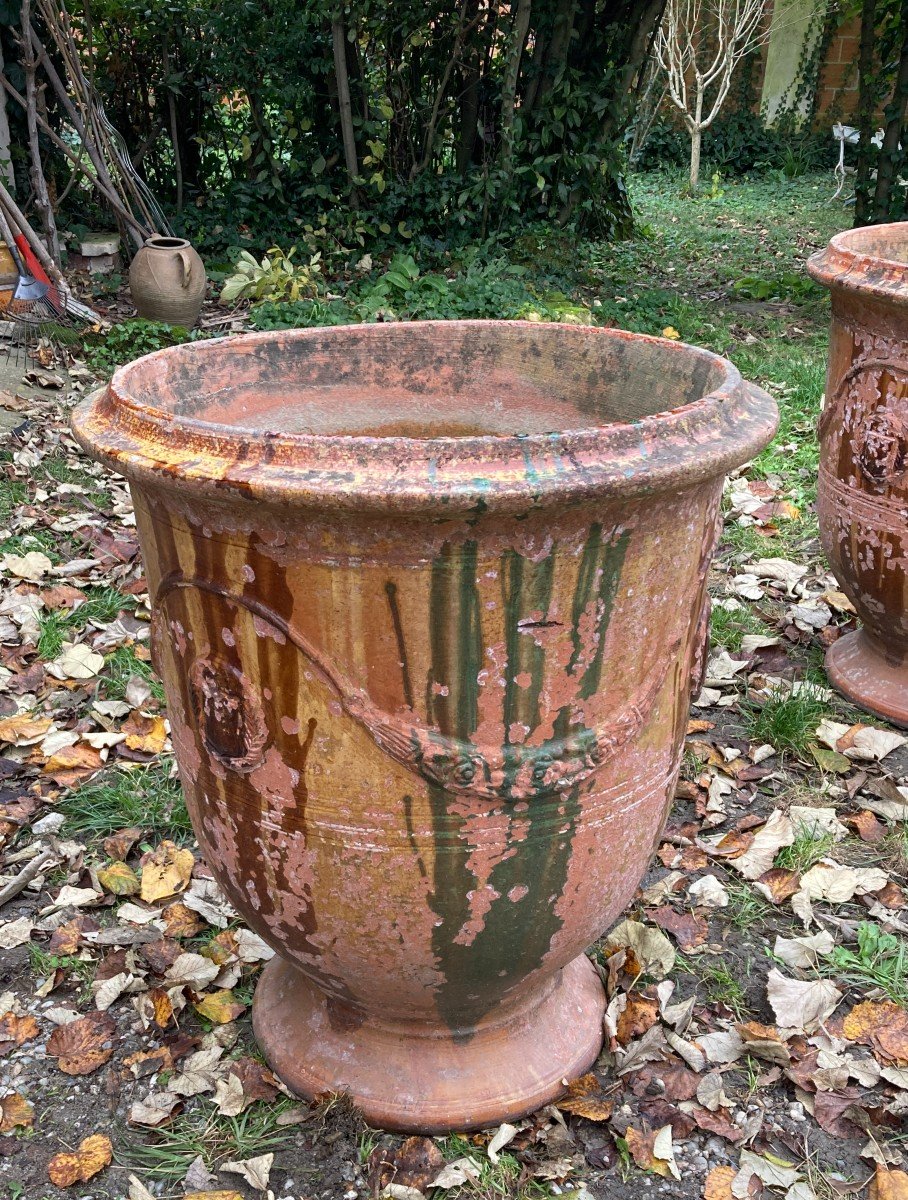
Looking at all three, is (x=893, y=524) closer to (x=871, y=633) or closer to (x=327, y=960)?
(x=871, y=633)

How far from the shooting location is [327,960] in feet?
4.99

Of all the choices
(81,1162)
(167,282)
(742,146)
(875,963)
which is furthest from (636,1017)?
(742,146)

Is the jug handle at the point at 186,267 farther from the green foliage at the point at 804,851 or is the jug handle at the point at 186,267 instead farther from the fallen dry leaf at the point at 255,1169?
the fallen dry leaf at the point at 255,1169

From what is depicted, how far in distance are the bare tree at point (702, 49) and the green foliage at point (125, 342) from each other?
7877mm

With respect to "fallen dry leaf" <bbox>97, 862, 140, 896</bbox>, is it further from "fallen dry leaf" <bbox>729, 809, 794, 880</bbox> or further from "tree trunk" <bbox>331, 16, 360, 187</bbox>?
"tree trunk" <bbox>331, 16, 360, 187</bbox>

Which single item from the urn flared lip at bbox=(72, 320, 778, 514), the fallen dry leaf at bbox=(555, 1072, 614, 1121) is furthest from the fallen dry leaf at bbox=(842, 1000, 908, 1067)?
the urn flared lip at bbox=(72, 320, 778, 514)

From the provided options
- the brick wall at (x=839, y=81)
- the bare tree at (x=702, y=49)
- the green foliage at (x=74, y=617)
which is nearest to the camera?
the green foliage at (x=74, y=617)

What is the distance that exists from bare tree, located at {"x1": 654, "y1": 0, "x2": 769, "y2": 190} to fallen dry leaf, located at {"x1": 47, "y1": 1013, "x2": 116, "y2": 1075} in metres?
11.5

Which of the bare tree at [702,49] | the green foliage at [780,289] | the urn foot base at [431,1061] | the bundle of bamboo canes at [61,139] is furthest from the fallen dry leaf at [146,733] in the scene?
the bare tree at [702,49]

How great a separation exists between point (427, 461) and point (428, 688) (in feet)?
0.93

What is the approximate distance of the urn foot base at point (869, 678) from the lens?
9.23 feet

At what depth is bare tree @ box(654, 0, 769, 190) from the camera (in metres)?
11.9

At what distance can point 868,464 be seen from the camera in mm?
2643

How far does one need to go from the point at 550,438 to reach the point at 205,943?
4.58ft
